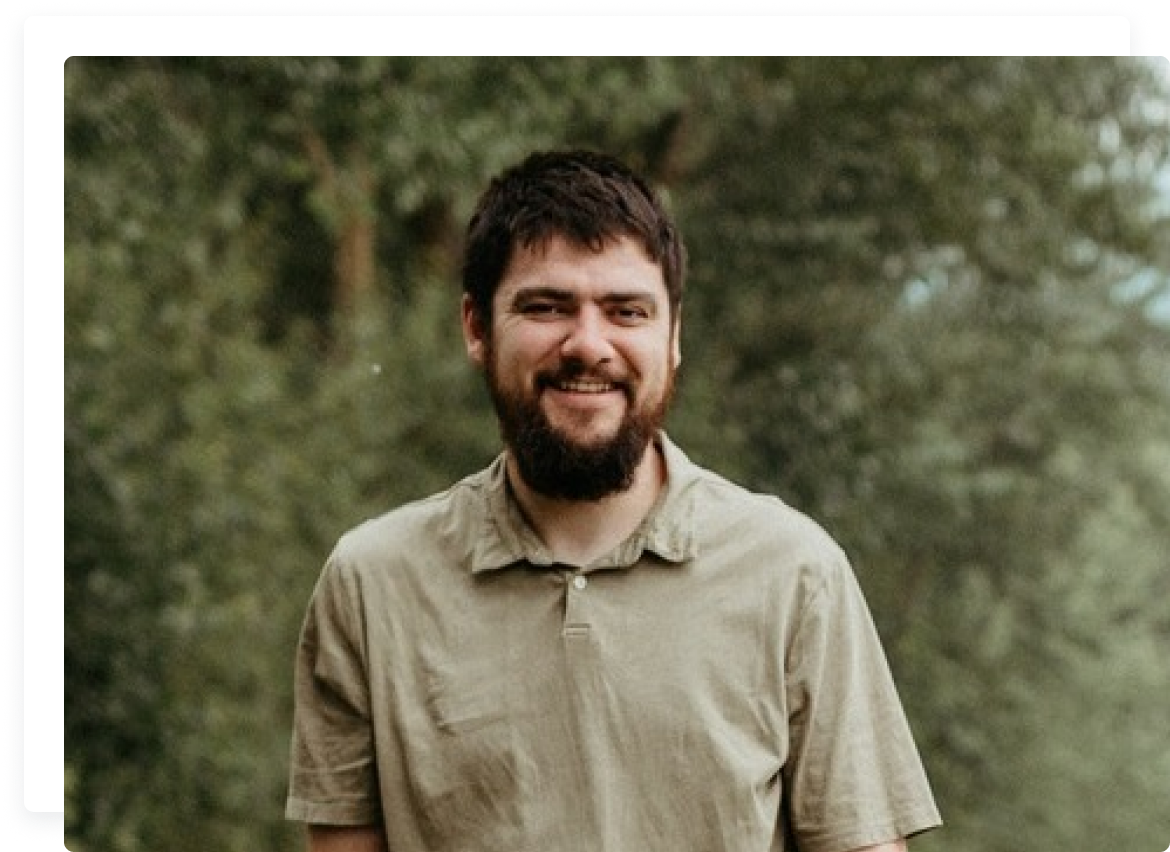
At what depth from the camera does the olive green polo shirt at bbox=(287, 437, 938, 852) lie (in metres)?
2.23

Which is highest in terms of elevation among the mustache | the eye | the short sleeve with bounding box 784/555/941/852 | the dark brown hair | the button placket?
the dark brown hair

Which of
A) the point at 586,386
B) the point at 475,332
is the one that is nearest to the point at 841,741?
the point at 586,386

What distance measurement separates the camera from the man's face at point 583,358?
2.25 m

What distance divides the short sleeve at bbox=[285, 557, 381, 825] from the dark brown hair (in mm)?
369

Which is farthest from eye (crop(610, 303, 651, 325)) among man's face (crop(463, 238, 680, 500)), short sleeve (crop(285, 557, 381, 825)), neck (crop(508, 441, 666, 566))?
short sleeve (crop(285, 557, 381, 825))

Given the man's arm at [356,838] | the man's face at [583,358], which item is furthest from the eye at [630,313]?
the man's arm at [356,838]

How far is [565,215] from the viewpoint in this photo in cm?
227

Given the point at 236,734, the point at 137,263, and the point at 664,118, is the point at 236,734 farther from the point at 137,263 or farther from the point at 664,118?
the point at 664,118

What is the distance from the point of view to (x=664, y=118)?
259 inches

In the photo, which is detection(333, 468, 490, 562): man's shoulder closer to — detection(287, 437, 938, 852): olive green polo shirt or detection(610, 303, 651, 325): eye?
detection(287, 437, 938, 852): olive green polo shirt

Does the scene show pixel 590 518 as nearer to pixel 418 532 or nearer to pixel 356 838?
pixel 418 532

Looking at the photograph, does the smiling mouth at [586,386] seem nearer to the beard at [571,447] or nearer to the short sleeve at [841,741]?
the beard at [571,447]

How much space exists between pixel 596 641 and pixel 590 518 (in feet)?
0.48
